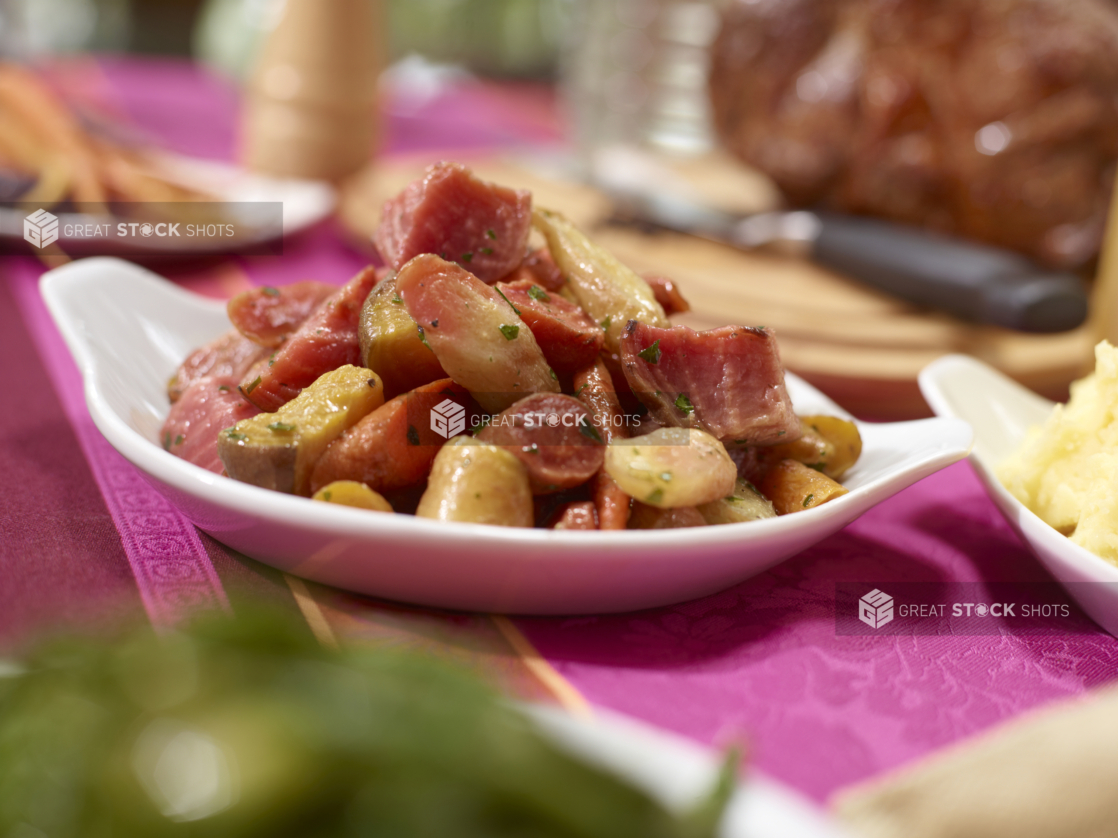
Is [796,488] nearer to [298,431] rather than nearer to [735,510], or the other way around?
[735,510]

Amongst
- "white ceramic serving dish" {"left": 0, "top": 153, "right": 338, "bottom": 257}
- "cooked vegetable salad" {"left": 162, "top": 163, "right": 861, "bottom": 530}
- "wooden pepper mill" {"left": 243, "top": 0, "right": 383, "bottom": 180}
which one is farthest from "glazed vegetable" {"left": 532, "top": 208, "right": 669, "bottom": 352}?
"wooden pepper mill" {"left": 243, "top": 0, "right": 383, "bottom": 180}

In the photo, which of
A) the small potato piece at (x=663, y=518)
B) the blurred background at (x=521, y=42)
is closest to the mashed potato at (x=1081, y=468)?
the small potato piece at (x=663, y=518)

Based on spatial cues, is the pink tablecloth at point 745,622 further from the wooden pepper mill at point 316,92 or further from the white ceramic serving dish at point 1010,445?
the wooden pepper mill at point 316,92

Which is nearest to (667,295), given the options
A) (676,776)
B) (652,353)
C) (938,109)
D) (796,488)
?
(652,353)

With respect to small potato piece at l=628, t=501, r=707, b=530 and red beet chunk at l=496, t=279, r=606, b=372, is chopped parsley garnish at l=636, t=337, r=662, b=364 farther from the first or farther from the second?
small potato piece at l=628, t=501, r=707, b=530

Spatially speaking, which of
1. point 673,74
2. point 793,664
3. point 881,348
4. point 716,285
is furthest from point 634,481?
point 673,74
